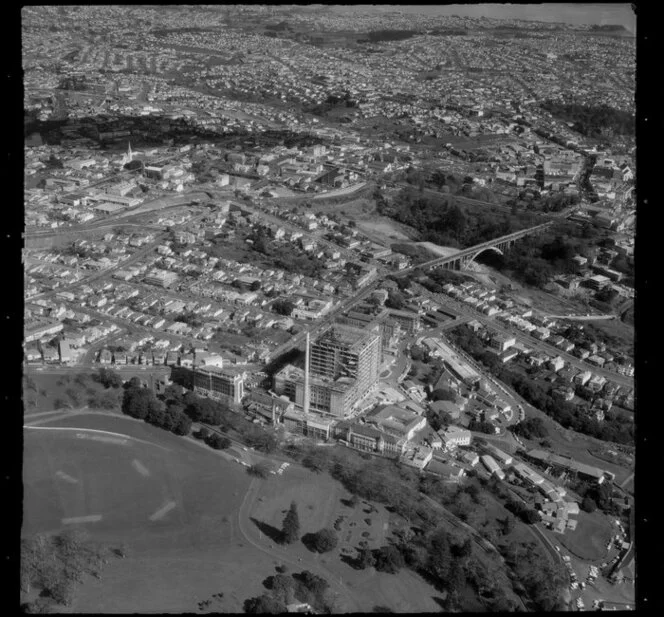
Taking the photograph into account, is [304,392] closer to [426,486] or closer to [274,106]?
[426,486]

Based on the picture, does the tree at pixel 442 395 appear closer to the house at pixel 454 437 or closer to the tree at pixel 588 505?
the house at pixel 454 437

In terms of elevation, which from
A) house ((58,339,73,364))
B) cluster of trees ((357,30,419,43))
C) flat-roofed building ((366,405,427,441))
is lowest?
flat-roofed building ((366,405,427,441))

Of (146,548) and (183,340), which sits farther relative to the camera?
(183,340)

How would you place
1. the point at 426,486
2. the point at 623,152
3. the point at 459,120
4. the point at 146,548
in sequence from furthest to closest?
the point at 459,120 → the point at 623,152 → the point at 426,486 → the point at 146,548

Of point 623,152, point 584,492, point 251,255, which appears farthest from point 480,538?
point 623,152


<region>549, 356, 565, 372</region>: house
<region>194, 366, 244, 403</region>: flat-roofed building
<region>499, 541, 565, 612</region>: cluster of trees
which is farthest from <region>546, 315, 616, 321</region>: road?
<region>499, 541, 565, 612</region>: cluster of trees

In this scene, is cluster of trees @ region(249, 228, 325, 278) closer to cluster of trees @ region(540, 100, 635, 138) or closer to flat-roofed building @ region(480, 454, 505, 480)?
flat-roofed building @ region(480, 454, 505, 480)

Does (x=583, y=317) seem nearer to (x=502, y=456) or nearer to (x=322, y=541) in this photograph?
(x=502, y=456)
